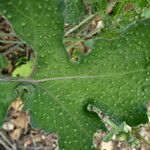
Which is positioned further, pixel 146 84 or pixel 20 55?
pixel 20 55

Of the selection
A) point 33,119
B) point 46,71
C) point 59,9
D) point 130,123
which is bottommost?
point 130,123

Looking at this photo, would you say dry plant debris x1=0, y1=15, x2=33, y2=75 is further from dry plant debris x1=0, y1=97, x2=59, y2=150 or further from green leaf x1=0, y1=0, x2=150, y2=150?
green leaf x1=0, y1=0, x2=150, y2=150

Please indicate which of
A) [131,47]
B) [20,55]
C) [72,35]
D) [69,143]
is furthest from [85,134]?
[20,55]

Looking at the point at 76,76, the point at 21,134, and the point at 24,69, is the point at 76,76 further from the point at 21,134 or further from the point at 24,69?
the point at 21,134

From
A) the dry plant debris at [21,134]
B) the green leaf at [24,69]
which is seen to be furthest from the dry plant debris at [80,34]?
the dry plant debris at [21,134]

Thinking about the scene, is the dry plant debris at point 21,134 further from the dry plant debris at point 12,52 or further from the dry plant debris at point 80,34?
the dry plant debris at point 80,34

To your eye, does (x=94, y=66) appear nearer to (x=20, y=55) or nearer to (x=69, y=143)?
(x=69, y=143)
